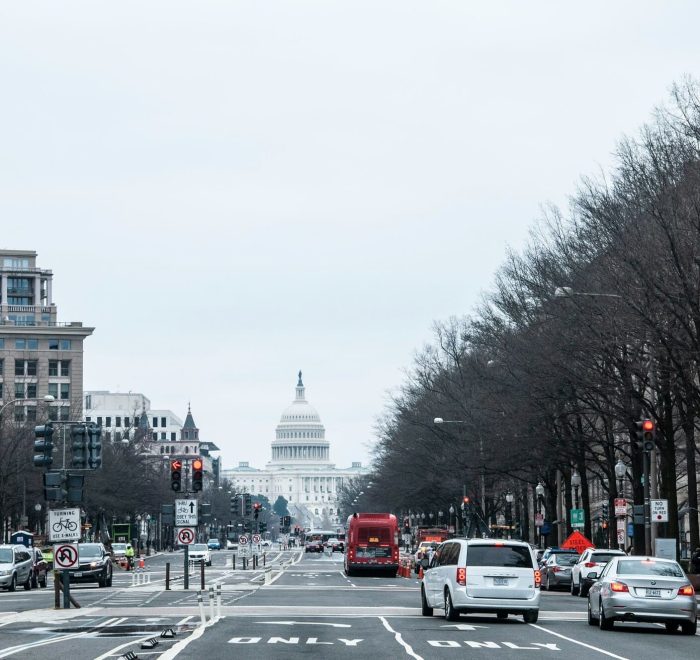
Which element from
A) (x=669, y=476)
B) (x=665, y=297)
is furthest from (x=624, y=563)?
(x=669, y=476)

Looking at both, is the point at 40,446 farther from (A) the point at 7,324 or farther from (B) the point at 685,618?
(A) the point at 7,324

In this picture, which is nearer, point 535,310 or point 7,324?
point 535,310

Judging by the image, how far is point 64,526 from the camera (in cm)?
3916

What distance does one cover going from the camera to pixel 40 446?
1528 inches

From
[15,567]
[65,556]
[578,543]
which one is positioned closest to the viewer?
[65,556]

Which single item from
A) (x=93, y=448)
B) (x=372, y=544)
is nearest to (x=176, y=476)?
(x=93, y=448)

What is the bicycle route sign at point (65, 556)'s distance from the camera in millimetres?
38250

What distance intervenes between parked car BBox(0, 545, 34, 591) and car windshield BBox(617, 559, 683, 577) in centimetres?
3058

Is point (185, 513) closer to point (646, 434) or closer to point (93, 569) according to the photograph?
point (93, 569)

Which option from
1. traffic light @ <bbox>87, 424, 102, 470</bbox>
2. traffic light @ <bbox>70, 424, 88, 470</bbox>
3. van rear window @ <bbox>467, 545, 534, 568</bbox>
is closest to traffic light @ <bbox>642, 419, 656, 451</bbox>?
van rear window @ <bbox>467, 545, 534, 568</bbox>

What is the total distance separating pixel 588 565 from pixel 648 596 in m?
21.6

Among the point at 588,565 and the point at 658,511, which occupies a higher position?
the point at 658,511

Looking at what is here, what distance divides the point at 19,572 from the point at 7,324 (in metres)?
122

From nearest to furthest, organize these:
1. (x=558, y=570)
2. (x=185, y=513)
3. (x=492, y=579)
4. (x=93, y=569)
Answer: (x=492, y=579) < (x=185, y=513) < (x=558, y=570) < (x=93, y=569)
